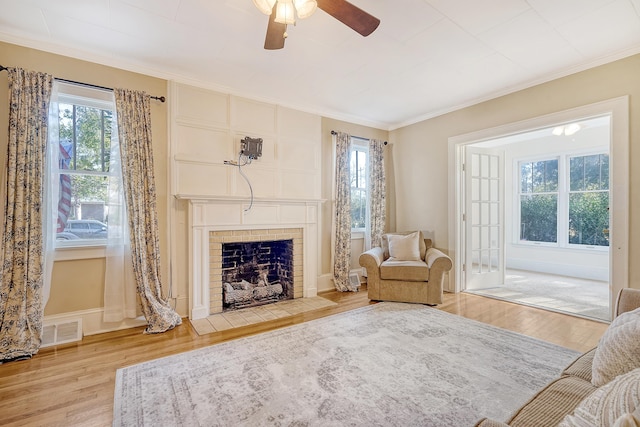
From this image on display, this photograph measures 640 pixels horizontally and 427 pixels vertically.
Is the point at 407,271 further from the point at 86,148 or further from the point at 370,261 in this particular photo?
the point at 86,148

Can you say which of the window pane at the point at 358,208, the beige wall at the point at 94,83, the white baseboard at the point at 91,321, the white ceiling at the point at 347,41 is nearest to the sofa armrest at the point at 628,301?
the white ceiling at the point at 347,41

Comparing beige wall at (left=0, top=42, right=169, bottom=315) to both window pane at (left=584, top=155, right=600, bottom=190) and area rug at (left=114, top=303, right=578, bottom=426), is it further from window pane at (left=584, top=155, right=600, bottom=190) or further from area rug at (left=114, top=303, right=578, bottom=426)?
window pane at (left=584, top=155, right=600, bottom=190)

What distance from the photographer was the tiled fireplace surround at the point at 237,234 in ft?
11.1

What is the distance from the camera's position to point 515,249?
6.50 meters

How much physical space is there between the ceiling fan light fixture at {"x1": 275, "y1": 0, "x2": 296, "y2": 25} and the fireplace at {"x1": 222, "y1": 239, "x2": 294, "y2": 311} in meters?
2.73

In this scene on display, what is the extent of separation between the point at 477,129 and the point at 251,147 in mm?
3069

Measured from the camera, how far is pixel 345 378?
2.13m

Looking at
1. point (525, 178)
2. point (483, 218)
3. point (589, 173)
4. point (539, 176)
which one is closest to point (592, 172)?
point (589, 173)

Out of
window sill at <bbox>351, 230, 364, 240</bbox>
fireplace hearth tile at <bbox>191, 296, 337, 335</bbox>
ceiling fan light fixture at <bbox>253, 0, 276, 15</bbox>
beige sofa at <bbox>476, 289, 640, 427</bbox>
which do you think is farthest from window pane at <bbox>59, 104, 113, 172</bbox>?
beige sofa at <bbox>476, 289, 640, 427</bbox>

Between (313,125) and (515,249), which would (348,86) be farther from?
(515,249)

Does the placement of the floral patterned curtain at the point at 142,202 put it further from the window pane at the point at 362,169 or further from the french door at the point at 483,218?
the french door at the point at 483,218

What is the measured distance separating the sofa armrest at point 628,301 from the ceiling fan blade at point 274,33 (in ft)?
8.55

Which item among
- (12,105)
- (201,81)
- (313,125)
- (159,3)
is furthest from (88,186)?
(313,125)

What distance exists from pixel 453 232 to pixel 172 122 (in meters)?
3.99
